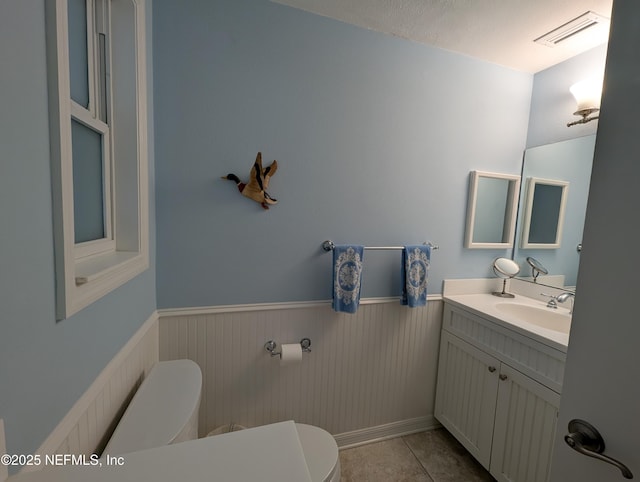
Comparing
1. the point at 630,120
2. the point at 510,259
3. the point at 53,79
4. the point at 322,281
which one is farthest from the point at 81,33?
the point at 510,259

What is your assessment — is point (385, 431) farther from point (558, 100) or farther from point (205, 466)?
point (558, 100)

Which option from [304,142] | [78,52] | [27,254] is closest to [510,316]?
[304,142]

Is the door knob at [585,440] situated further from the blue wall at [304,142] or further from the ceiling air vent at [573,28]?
the ceiling air vent at [573,28]

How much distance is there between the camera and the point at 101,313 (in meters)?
0.75

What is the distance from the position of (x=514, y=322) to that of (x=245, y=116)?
67.1 inches

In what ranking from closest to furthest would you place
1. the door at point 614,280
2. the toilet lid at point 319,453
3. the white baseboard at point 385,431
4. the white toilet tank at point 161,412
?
1. the door at point 614,280
2. the white toilet tank at point 161,412
3. the toilet lid at point 319,453
4. the white baseboard at point 385,431

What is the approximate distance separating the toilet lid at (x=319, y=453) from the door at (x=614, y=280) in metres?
0.81

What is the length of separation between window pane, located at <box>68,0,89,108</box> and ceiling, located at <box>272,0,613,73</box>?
88cm

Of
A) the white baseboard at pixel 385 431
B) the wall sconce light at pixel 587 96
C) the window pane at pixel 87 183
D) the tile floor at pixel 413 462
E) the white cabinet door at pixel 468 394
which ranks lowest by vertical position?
the tile floor at pixel 413 462

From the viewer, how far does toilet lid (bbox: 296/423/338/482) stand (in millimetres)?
1066

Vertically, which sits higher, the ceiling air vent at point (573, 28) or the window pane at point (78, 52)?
the ceiling air vent at point (573, 28)

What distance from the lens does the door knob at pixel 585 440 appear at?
1.84 ft

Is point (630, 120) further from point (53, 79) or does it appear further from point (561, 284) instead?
point (561, 284)

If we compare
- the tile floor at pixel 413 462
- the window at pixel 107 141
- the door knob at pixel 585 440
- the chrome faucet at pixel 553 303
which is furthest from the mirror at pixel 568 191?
the window at pixel 107 141
